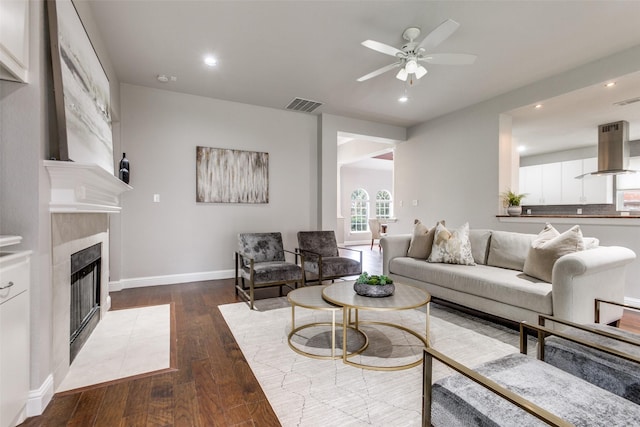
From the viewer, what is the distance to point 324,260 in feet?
13.5

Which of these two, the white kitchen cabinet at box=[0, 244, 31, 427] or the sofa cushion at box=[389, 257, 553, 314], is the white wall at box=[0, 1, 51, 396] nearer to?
the white kitchen cabinet at box=[0, 244, 31, 427]

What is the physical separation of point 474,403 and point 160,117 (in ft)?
15.9

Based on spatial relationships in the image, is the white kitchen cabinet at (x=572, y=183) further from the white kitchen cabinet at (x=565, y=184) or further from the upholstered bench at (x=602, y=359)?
the upholstered bench at (x=602, y=359)

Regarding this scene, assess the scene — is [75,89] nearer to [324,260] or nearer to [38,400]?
[38,400]

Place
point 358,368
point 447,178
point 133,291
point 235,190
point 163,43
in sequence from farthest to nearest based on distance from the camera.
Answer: point 447,178, point 235,190, point 133,291, point 163,43, point 358,368

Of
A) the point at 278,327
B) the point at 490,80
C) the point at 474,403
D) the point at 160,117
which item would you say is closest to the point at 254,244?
the point at 278,327

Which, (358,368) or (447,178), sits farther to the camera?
(447,178)

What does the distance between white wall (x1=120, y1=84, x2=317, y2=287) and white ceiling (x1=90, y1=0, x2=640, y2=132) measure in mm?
382

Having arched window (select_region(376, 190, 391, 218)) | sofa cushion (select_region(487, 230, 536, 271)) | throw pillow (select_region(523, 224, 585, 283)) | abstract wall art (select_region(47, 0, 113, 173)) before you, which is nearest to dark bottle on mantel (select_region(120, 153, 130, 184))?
abstract wall art (select_region(47, 0, 113, 173))

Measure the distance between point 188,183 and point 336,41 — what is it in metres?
2.94

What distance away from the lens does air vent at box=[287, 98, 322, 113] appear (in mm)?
4828

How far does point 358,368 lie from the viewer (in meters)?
2.08

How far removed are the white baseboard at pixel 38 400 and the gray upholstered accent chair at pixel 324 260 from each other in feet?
8.97

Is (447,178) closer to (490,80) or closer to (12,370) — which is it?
(490,80)
